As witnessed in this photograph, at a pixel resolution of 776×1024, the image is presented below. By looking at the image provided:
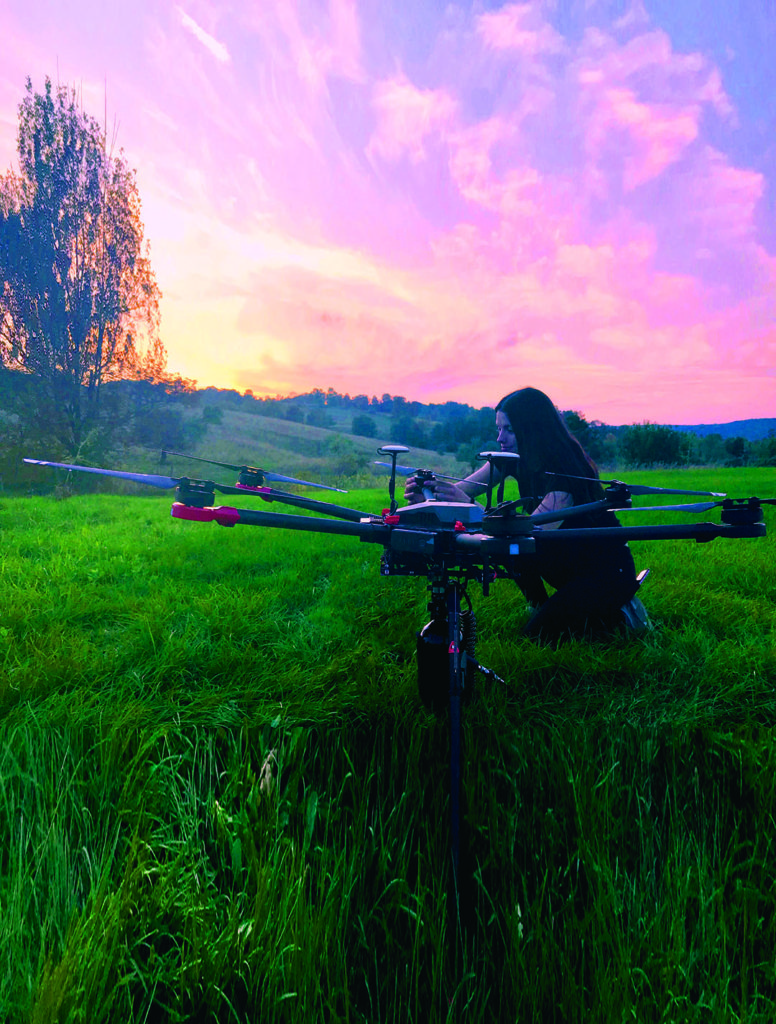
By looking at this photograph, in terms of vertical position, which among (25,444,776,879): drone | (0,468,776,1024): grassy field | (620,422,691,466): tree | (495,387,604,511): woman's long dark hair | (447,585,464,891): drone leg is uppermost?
(620,422,691,466): tree

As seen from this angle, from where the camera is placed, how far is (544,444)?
12.4ft

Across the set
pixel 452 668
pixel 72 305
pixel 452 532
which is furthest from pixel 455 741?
pixel 72 305

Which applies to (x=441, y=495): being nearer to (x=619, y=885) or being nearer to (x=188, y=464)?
(x=619, y=885)

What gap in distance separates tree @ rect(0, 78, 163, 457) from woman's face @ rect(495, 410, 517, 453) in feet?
91.3

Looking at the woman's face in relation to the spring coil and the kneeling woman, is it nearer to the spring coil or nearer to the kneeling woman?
the kneeling woman

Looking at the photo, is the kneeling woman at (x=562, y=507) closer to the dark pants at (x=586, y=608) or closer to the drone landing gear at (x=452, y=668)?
the dark pants at (x=586, y=608)

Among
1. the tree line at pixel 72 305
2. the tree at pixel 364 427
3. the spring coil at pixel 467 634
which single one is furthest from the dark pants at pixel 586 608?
the tree at pixel 364 427

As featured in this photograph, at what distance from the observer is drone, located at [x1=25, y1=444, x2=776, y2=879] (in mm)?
1763

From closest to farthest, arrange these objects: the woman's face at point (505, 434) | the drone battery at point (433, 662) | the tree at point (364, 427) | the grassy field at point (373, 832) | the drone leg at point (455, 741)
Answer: the grassy field at point (373, 832) < the drone leg at point (455, 741) < the drone battery at point (433, 662) < the woman's face at point (505, 434) < the tree at point (364, 427)

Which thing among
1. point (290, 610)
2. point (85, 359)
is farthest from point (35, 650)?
point (85, 359)

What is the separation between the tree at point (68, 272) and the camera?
86.9ft

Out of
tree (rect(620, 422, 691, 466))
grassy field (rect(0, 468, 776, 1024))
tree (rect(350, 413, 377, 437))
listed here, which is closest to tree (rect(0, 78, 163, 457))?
grassy field (rect(0, 468, 776, 1024))

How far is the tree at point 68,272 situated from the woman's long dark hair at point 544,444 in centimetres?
2802

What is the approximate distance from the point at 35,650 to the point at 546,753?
3754mm
